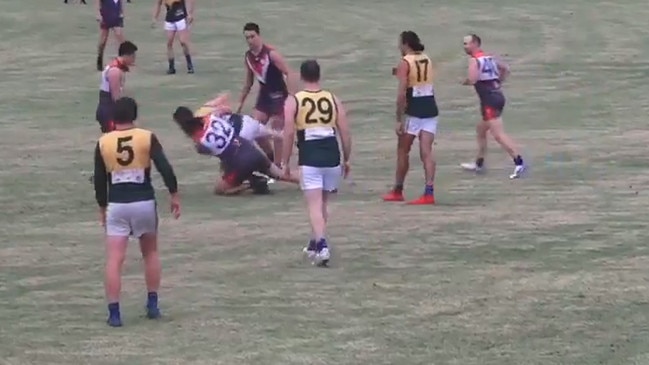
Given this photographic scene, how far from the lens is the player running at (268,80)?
16.5 meters

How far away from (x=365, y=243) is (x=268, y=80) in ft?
14.0

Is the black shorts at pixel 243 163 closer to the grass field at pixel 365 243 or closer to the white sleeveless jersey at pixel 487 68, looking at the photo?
the grass field at pixel 365 243

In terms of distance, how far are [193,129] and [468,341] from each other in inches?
275

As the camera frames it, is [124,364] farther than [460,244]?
No

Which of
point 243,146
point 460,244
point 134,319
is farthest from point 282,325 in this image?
point 243,146

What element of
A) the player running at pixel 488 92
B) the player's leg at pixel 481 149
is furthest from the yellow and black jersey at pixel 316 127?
the player's leg at pixel 481 149

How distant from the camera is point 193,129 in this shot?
1575 cm

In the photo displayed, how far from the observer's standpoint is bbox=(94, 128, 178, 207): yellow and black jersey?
9672mm

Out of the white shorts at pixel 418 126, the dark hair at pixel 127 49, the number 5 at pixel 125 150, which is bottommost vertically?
the white shorts at pixel 418 126

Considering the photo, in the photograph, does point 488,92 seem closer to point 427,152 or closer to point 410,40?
point 427,152

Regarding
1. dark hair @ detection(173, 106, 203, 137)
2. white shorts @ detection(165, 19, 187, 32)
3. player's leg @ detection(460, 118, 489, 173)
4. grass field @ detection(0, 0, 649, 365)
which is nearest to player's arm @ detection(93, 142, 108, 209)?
grass field @ detection(0, 0, 649, 365)

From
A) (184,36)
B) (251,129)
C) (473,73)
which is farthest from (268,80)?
(184,36)

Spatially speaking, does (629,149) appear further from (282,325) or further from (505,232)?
(282,325)

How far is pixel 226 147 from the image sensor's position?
51.6 ft
